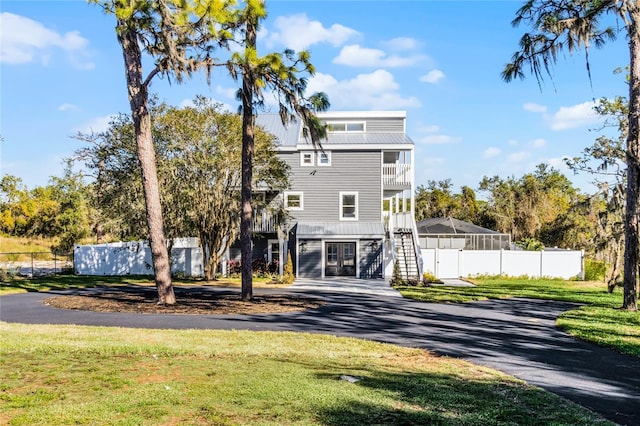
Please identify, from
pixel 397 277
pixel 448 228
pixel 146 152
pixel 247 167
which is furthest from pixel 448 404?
pixel 448 228

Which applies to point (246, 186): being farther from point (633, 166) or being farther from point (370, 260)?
point (370, 260)

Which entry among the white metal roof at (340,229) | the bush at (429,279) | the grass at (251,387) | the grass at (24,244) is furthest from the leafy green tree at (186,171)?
the grass at (24,244)

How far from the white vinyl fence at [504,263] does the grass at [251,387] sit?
20226mm

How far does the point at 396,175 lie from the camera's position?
2945cm

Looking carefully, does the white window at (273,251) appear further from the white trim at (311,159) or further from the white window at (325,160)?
the white window at (325,160)

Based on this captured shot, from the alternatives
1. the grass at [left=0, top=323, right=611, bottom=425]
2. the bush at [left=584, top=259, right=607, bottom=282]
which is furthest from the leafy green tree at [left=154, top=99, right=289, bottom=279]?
the bush at [left=584, top=259, right=607, bottom=282]

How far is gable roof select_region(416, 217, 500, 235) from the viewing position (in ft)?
107

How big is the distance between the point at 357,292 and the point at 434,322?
8251 millimetres

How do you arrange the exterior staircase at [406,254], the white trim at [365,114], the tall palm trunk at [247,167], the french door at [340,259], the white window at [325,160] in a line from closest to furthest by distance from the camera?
the tall palm trunk at [247,167], the exterior staircase at [406,254], the french door at [340,259], the white window at [325,160], the white trim at [365,114]

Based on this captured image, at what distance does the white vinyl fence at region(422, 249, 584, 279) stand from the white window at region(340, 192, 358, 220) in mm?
4375

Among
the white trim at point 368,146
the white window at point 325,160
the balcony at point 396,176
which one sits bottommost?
the balcony at point 396,176

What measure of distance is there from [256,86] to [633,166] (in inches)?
411

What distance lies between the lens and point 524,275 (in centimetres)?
2894

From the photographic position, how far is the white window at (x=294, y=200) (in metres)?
29.4
